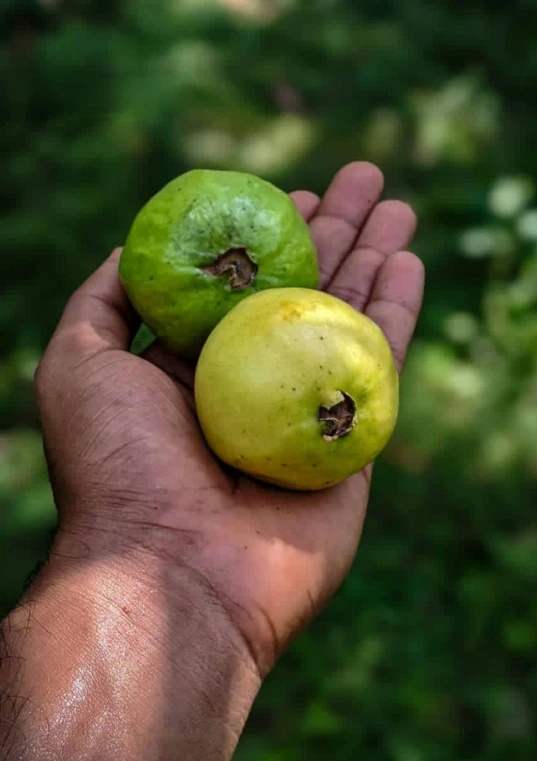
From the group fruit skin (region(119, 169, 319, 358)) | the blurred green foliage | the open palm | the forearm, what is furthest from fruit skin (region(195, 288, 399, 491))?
the blurred green foliage

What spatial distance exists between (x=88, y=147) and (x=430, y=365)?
127 inches

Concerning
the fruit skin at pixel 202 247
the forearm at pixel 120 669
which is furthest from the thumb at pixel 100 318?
the forearm at pixel 120 669

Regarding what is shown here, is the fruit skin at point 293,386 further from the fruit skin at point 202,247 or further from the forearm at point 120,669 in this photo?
the forearm at point 120,669

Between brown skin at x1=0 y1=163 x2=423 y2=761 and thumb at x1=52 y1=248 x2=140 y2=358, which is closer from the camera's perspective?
brown skin at x1=0 y1=163 x2=423 y2=761

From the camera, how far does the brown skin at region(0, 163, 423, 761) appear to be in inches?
99.7

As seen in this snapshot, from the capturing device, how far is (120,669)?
8.53 feet

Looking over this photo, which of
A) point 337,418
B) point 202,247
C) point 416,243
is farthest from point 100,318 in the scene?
point 416,243

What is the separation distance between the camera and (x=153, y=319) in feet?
10.6

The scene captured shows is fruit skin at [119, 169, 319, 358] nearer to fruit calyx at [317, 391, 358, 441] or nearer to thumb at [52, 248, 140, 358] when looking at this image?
thumb at [52, 248, 140, 358]

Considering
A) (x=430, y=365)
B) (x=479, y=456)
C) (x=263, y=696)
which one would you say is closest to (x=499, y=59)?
(x=430, y=365)

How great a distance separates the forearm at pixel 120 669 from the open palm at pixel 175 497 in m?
0.10

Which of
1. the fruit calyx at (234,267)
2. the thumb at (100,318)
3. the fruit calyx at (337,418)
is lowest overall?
the thumb at (100,318)

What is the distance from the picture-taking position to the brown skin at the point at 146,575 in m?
2.53

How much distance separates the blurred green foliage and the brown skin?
1122 mm
